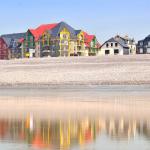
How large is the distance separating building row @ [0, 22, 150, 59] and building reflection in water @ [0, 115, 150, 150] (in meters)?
80.7

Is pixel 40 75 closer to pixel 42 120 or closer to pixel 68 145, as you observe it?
pixel 42 120

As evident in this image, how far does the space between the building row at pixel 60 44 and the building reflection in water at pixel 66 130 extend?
80.7 m

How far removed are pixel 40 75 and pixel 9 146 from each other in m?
47.6

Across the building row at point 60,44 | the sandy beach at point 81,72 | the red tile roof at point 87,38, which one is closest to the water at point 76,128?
the sandy beach at point 81,72

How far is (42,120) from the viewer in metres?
23.1

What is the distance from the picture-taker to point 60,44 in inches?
4063

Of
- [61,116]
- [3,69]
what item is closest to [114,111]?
[61,116]

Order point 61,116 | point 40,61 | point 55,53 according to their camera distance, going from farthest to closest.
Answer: point 55,53 → point 40,61 → point 61,116

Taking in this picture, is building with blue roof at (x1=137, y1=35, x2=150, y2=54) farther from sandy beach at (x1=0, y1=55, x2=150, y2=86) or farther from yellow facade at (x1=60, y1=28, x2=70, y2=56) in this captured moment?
sandy beach at (x1=0, y1=55, x2=150, y2=86)

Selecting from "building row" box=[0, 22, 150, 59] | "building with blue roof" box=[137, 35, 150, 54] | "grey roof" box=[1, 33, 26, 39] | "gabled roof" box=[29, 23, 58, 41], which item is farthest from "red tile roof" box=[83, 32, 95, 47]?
"grey roof" box=[1, 33, 26, 39]

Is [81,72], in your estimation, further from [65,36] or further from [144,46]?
[144,46]

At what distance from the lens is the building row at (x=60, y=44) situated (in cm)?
10369

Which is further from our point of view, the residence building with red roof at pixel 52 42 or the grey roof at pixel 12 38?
the grey roof at pixel 12 38

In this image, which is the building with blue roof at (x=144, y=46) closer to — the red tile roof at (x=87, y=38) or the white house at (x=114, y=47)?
the white house at (x=114, y=47)
